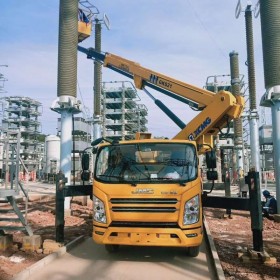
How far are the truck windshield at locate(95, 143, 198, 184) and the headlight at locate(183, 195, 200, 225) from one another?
0.48 m

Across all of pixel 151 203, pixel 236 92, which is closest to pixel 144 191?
pixel 151 203

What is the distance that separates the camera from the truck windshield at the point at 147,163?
24.6 ft

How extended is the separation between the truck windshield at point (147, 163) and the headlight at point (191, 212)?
0.48 m

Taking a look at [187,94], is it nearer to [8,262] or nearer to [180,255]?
[180,255]

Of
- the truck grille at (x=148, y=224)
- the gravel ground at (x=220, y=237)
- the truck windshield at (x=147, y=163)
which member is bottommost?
the gravel ground at (x=220, y=237)

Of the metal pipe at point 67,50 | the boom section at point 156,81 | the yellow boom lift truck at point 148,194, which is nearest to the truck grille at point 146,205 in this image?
the yellow boom lift truck at point 148,194

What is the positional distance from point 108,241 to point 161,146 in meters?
2.42

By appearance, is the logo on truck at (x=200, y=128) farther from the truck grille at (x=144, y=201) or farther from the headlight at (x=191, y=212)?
the truck grille at (x=144, y=201)

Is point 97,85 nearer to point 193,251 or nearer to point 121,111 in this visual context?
point 193,251

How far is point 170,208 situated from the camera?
23.2ft

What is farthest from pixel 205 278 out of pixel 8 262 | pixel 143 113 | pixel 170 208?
pixel 143 113

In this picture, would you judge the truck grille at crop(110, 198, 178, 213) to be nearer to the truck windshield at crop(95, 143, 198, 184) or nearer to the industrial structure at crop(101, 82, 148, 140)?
the truck windshield at crop(95, 143, 198, 184)

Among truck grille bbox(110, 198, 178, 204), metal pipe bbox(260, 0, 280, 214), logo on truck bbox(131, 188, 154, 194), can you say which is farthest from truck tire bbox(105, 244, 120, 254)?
metal pipe bbox(260, 0, 280, 214)

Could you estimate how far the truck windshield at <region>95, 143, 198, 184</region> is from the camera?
7.50m
